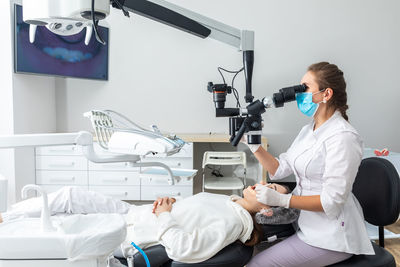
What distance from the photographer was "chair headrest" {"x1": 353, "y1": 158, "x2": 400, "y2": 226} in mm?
1212

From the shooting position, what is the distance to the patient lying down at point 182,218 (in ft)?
3.74

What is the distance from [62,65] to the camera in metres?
3.08

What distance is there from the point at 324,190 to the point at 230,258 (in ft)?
1.33

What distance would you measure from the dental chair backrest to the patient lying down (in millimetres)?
326

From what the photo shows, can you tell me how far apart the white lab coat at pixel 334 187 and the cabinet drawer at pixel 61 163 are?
212cm

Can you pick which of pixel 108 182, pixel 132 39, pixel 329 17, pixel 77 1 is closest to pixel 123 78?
pixel 132 39

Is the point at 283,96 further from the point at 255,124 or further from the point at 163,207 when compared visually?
the point at 163,207

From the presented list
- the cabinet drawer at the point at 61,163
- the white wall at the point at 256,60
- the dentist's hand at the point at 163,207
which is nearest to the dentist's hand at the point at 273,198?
the dentist's hand at the point at 163,207

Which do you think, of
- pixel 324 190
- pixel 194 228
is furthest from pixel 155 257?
pixel 324 190

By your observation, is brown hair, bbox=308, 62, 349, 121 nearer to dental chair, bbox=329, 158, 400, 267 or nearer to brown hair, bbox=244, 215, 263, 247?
dental chair, bbox=329, 158, 400, 267

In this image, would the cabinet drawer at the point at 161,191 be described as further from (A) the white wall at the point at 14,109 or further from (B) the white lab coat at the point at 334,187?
(B) the white lab coat at the point at 334,187

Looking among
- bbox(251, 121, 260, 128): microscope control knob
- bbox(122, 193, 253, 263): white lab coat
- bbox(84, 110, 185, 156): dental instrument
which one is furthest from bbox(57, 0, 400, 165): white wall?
bbox(84, 110, 185, 156): dental instrument

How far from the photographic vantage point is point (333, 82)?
49.6 inches

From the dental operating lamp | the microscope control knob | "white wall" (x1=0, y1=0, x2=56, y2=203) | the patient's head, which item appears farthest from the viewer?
"white wall" (x1=0, y1=0, x2=56, y2=203)
